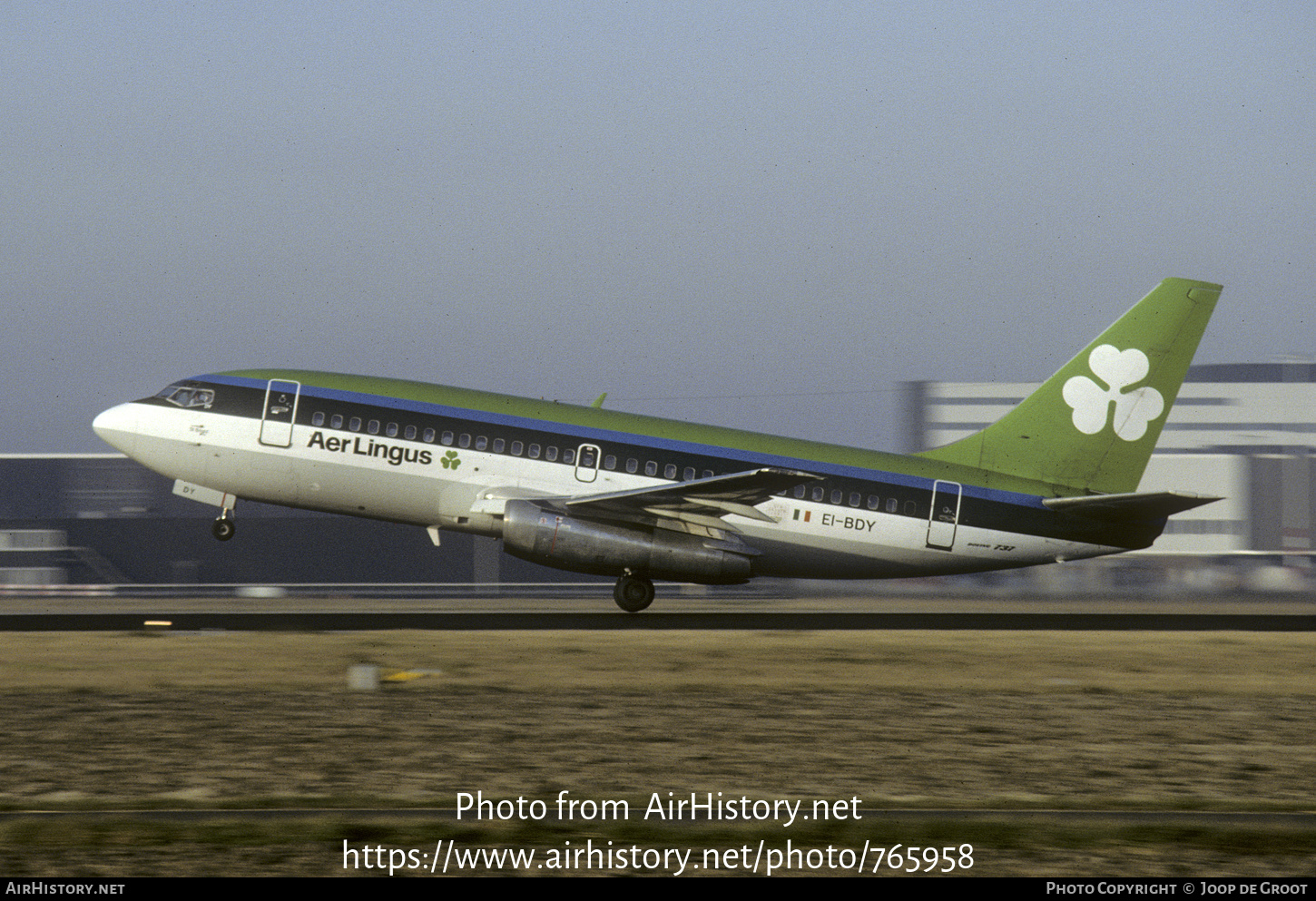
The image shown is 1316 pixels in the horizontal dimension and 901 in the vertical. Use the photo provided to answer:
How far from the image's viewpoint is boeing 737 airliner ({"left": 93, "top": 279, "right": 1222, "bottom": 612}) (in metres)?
27.2

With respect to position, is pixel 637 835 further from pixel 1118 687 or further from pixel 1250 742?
pixel 1118 687

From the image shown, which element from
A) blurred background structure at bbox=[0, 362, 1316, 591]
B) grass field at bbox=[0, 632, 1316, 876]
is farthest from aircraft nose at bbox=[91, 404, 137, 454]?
blurred background structure at bbox=[0, 362, 1316, 591]

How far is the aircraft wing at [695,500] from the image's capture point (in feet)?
86.9

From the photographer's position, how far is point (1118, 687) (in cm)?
1997

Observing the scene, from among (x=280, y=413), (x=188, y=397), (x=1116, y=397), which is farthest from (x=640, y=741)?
(x=1116, y=397)

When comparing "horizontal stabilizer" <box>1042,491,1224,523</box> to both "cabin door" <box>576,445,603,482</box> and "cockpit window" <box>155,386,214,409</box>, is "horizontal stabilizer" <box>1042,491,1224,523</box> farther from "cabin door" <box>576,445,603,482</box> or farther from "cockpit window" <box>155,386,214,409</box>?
"cockpit window" <box>155,386,214,409</box>

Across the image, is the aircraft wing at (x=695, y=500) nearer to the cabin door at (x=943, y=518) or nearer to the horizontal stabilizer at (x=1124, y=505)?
the cabin door at (x=943, y=518)

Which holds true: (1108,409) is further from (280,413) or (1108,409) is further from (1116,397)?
(280,413)

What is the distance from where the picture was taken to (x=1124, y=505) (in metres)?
27.9

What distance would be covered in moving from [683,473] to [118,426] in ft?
41.0

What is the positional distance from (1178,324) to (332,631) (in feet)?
66.7

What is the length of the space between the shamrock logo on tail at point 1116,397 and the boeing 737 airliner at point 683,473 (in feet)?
0.15
